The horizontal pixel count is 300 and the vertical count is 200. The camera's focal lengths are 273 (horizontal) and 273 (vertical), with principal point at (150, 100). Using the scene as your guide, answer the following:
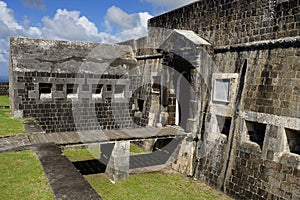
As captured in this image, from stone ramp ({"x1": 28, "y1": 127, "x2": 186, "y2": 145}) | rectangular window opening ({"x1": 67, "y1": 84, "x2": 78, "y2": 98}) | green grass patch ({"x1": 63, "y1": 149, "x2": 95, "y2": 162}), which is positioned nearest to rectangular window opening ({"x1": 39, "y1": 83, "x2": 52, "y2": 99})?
rectangular window opening ({"x1": 67, "y1": 84, "x2": 78, "y2": 98})

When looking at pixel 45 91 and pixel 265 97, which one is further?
pixel 45 91

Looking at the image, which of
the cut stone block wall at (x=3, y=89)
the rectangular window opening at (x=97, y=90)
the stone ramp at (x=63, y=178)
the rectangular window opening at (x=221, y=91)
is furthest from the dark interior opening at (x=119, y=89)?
the cut stone block wall at (x=3, y=89)

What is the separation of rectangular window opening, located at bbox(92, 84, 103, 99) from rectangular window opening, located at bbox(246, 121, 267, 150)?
7.88 metres

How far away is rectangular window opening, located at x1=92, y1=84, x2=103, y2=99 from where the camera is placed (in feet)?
45.0

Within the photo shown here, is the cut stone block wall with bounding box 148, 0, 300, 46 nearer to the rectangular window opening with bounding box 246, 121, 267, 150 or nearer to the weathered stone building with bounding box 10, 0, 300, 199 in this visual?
the weathered stone building with bounding box 10, 0, 300, 199

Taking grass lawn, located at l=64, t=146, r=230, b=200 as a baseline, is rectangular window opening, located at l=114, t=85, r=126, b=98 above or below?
above

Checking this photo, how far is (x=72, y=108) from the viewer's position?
13078 millimetres

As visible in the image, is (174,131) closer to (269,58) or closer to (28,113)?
(269,58)

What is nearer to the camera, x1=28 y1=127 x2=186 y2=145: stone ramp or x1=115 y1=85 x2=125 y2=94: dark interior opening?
x1=28 y1=127 x2=186 y2=145: stone ramp

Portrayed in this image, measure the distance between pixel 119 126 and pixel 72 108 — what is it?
2793 millimetres

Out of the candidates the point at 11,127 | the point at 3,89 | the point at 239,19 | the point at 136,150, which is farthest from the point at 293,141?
the point at 3,89

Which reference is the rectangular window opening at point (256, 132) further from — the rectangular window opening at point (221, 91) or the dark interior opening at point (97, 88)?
the dark interior opening at point (97, 88)

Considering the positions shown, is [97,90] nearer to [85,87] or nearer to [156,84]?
[85,87]

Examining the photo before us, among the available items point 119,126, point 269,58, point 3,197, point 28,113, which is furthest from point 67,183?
point 119,126
